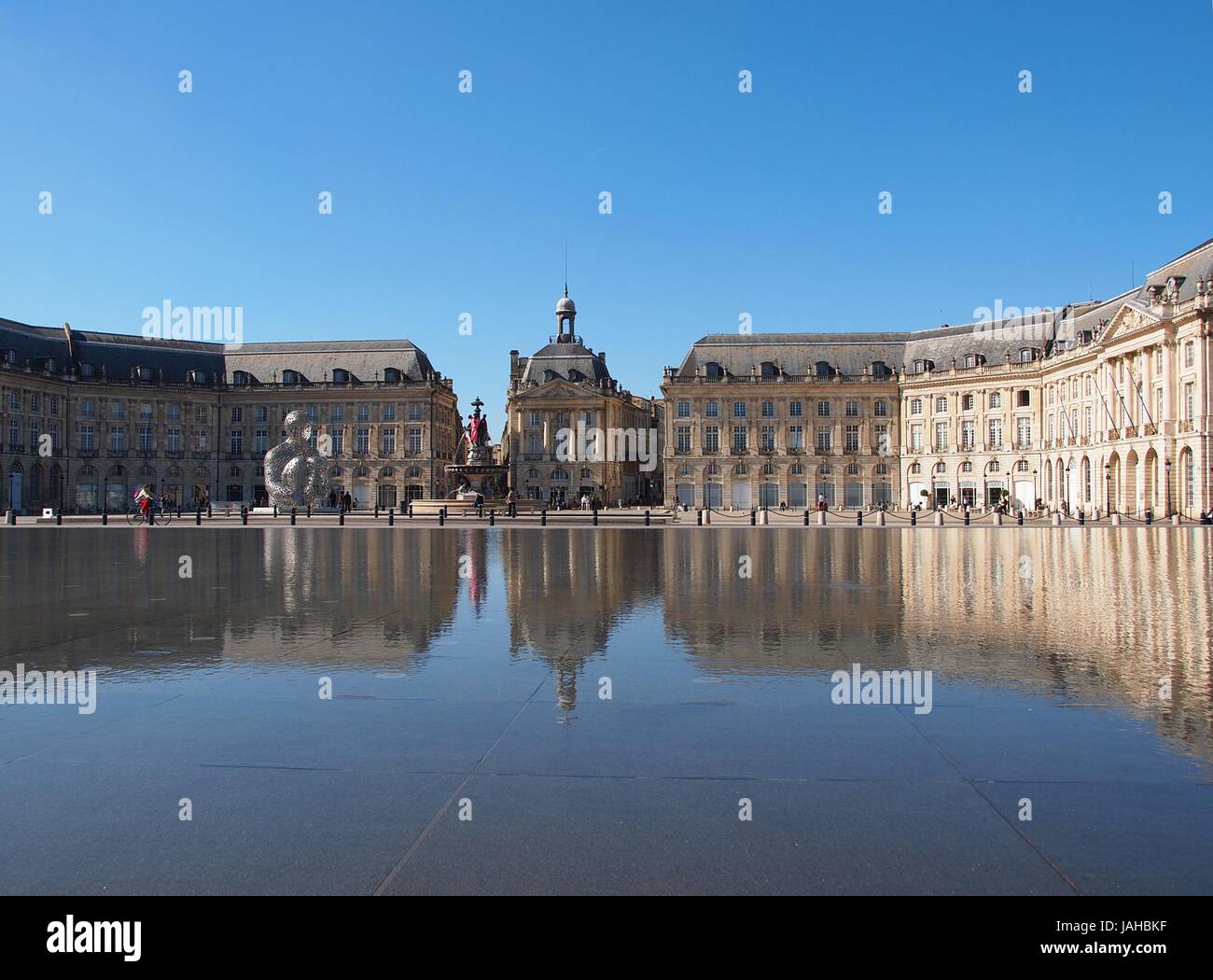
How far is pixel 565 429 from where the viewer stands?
90188 mm

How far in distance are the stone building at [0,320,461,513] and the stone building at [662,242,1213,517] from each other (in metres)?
25.5

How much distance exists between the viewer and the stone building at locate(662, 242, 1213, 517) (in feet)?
194

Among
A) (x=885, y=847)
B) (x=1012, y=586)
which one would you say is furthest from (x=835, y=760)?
(x=1012, y=586)

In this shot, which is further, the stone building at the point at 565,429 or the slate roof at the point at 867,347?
the stone building at the point at 565,429

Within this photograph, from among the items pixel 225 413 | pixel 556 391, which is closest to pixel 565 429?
pixel 556 391

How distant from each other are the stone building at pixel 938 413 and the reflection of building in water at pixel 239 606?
51388mm

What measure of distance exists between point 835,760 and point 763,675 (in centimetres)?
240

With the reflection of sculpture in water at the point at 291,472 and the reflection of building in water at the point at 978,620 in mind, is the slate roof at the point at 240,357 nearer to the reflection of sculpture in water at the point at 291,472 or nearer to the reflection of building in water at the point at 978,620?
the reflection of sculpture in water at the point at 291,472

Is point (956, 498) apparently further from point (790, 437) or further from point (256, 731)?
point (256, 731)

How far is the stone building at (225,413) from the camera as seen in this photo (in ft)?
281

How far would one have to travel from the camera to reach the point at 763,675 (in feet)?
25.8

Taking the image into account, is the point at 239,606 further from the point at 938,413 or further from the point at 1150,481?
the point at 938,413

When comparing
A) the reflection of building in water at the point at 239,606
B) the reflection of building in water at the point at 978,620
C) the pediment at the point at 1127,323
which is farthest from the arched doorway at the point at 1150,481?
the reflection of building in water at the point at 239,606

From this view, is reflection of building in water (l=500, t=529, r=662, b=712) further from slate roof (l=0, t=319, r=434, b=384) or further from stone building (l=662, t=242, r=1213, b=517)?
slate roof (l=0, t=319, r=434, b=384)
